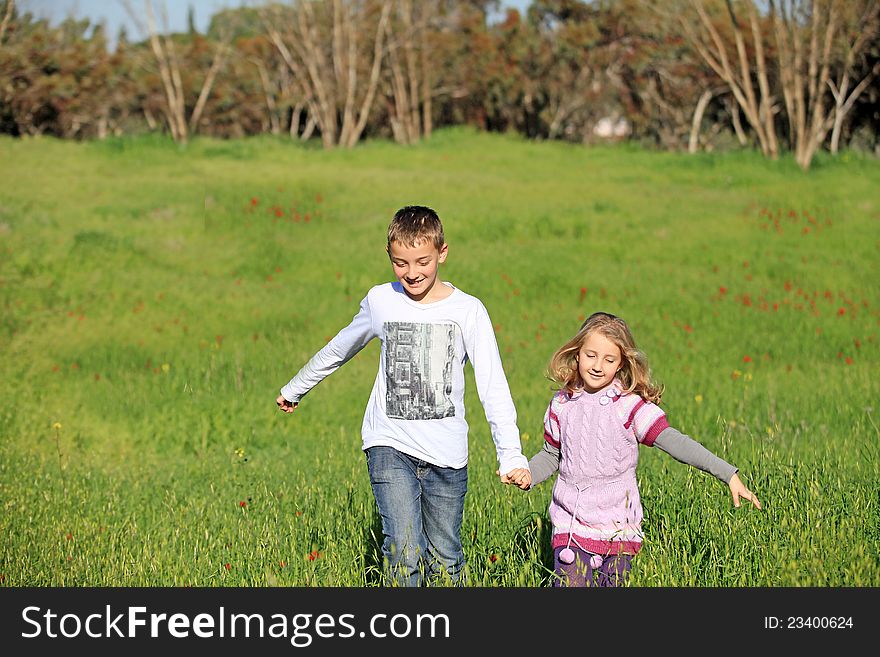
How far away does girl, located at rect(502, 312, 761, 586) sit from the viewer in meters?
3.87

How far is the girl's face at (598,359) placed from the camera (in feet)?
12.7

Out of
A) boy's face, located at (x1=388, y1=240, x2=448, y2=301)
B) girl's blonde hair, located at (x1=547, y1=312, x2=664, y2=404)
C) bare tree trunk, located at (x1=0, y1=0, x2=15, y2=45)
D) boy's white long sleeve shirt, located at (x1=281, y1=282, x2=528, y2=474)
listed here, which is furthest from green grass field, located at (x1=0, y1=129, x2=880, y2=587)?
bare tree trunk, located at (x1=0, y1=0, x2=15, y2=45)

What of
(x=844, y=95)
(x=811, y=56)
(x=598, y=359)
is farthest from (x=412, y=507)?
(x=844, y=95)

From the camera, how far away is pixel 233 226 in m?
18.1

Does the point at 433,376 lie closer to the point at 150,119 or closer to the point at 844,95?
the point at 844,95

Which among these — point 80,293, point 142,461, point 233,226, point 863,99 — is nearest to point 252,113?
point 863,99

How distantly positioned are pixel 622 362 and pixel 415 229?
985mm

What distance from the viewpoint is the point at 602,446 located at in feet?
12.7

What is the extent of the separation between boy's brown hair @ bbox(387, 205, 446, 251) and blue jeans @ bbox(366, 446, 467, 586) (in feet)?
2.80

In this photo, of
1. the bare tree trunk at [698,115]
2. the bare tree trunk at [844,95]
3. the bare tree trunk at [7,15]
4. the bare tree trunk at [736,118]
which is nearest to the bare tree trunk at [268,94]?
the bare tree trunk at [7,15]

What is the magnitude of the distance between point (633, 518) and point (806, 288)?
11.5 meters

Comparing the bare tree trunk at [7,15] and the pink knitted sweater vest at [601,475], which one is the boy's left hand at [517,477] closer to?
the pink knitted sweater vest at [601,475]

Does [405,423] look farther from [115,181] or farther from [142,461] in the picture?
[115,181]
